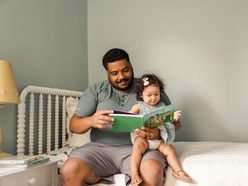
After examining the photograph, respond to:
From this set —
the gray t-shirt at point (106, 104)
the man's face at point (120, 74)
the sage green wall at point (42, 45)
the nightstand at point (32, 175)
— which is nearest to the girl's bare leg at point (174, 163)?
the gray t-shirt at point (106, 104)

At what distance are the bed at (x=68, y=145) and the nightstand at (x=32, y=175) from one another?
120 mm

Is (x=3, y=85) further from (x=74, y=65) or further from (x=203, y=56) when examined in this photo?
(x=203, y=56)

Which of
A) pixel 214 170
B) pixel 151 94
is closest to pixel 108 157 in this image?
pixel 151 94

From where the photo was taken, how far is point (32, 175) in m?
1.13

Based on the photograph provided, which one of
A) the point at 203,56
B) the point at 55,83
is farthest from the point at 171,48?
the point at 55,83

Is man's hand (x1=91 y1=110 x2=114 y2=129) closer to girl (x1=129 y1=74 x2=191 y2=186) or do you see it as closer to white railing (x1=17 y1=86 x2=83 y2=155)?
girl (x1=129 y1=74 x2=191 y2=186)

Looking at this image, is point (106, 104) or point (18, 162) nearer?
point (18, 162)

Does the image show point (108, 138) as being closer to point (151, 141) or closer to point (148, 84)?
point (151, 141)

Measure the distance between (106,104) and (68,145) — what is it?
0.77m

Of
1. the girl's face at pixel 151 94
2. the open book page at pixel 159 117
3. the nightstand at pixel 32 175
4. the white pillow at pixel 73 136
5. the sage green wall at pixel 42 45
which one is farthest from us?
the white pillow at pixel 73 136

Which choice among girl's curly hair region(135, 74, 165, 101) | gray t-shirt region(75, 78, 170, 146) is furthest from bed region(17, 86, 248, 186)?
girl's curly hair region(135, 74, 165, 101)

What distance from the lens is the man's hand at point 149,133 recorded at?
1.18 m

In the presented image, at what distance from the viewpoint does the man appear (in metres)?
1.08

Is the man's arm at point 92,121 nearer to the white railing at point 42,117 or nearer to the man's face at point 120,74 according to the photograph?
the man's face at point 120,74
